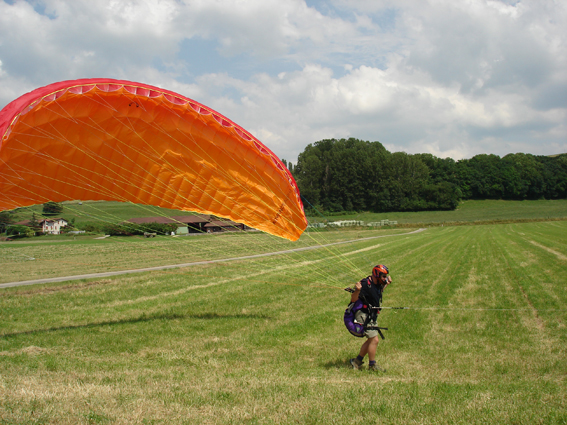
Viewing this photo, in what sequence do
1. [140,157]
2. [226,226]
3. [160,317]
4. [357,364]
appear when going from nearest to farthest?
[357,364] → [140,157] → [160,317] → [226,226]

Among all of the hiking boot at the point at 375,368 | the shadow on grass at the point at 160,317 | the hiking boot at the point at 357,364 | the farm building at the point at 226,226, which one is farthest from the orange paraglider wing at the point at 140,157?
the hiking boot at the point at 375,368

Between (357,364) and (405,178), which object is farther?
(405,178)

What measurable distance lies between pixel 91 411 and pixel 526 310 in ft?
26.9

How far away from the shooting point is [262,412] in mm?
3639

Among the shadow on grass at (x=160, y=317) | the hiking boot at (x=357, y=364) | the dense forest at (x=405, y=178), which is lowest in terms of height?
the shadow on grass at (x=160, y=317)

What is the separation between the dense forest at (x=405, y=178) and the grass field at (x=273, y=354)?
56.5m

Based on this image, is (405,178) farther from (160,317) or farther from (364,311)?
(364,311)

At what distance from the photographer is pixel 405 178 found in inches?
3674

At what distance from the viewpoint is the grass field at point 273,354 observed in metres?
3.66

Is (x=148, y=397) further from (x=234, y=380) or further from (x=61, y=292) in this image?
(x=61, y=292)

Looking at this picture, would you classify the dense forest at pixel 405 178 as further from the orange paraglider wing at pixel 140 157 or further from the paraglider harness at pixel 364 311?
the paraglider harness at pixel 364 311

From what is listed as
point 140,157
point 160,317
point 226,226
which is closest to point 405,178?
point 226,226

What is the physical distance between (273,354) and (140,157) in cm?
413

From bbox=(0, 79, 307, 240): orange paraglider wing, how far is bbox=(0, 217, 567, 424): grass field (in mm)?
2275
